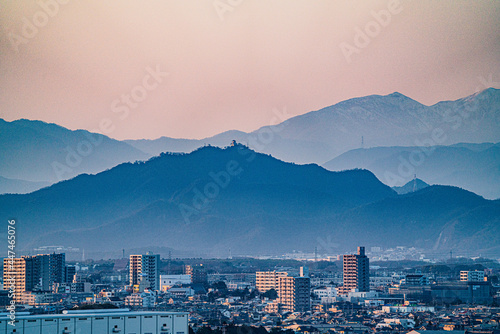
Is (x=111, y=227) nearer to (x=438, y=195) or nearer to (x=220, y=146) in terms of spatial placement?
(x=220, y=146)

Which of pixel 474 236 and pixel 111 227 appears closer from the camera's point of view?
pixel 474 236

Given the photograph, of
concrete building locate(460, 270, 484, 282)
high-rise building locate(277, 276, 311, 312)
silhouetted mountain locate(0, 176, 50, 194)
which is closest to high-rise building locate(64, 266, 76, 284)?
high-rise building locate(277, 276, 311, 312)

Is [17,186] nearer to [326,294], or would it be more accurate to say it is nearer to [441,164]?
[441,164]

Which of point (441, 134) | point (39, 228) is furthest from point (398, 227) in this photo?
point (39, 228)

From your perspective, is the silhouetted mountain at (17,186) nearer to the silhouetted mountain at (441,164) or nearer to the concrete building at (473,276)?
the silhouetted mountain at (441,164)

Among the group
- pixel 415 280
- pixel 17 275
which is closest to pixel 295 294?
pixel 415 280
